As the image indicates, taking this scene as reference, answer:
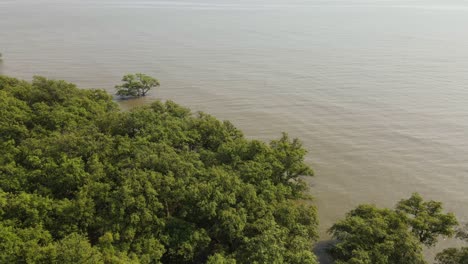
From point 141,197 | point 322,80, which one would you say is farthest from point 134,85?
point 141,197

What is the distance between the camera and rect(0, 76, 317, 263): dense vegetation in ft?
55.2

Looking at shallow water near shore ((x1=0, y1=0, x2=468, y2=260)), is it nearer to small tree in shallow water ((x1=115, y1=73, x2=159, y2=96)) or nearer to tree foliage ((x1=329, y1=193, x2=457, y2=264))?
small tree in shallow water ((x1=115, y1=73, x2=159, y2=96))

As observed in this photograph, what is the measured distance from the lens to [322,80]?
5203cm

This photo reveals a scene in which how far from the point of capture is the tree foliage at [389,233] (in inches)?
703

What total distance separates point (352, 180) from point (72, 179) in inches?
854

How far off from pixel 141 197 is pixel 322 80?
39523mm

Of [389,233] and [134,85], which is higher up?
[134,85]

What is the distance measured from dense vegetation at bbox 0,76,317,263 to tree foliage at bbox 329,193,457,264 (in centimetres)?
203

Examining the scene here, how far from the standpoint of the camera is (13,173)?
797 inches

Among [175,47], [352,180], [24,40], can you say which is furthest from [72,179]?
[24,40]

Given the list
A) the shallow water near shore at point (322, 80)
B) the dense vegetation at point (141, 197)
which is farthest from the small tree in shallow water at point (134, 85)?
the dense vegetation at point (141, 197)

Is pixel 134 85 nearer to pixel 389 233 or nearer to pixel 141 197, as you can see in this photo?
pixel 141 197

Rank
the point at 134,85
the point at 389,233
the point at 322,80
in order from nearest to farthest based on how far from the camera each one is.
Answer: the point at 389,233 → the point at 134,85 → the point at 322,80

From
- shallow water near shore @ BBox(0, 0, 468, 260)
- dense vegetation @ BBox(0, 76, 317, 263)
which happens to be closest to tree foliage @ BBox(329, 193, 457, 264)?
A: dense vegetation @ BBox(0, 76, 317, 263)
